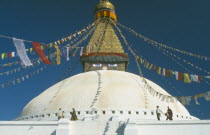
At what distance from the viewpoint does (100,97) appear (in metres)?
13.8

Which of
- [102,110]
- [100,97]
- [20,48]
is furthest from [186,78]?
[20,48]

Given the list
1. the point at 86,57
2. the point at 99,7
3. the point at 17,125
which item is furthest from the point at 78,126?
the point at 99,7

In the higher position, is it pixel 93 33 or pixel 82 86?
pixel 93 33

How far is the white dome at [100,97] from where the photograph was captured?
531 inches

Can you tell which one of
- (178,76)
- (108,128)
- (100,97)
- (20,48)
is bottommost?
(108,128)

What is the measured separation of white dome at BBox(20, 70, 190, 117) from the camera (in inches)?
531

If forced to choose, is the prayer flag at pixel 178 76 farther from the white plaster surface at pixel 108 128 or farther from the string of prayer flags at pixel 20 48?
the string of prayer flags at pixel 20 48

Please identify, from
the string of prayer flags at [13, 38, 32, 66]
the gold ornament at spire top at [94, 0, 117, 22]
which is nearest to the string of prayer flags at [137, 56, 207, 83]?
the string of prayer flags at [13, 38, 32, 66]

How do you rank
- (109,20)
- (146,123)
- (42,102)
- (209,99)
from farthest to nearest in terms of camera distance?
1. (109,20)
2. (42,102)
3. (209,99)
4. (146,123)

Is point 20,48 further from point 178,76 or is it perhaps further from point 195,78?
point 195,78

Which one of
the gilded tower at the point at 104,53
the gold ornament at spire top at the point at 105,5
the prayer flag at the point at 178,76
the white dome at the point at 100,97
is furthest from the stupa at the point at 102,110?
the gold ornament at spire top at the point at 105,5

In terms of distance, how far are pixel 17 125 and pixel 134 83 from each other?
694 centimetres

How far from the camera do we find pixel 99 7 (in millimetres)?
26531

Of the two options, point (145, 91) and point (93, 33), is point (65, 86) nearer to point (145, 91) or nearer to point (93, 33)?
point (145, 91)
